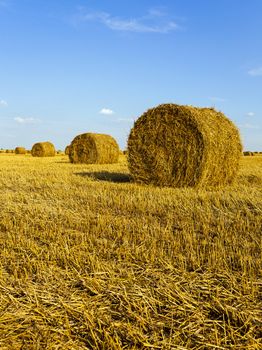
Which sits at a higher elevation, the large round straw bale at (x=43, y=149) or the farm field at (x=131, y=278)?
the large round straw bale at (x=43, y=149)

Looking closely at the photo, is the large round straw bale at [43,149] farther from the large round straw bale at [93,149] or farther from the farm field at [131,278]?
the farm field at [131,278]

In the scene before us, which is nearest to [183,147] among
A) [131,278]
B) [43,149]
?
[131,278]

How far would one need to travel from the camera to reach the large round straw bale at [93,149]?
1870 centimetres

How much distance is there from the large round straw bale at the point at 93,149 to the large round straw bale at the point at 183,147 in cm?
833

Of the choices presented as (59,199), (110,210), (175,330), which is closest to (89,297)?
(175,330)

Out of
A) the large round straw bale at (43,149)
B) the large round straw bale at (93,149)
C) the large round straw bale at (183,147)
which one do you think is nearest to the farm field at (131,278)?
the large round straw bale at (183,147)

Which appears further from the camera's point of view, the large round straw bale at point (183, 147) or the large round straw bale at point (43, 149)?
the large round straw bale at point (43, 149)

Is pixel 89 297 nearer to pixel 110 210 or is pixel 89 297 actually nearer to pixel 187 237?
pixel 187 237

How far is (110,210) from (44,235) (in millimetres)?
1675

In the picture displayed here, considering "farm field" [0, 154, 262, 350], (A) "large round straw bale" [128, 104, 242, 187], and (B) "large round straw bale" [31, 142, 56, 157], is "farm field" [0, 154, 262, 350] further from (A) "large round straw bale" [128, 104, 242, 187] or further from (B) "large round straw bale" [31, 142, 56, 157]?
(B) "large round straw bale" [31, 142, 56, 157]

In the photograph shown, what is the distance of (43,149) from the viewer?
30.2 meters

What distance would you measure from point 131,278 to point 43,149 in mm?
27972

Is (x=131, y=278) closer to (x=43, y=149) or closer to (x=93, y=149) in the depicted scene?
(x=93, y=149)

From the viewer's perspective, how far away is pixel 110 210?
20.2 feet
